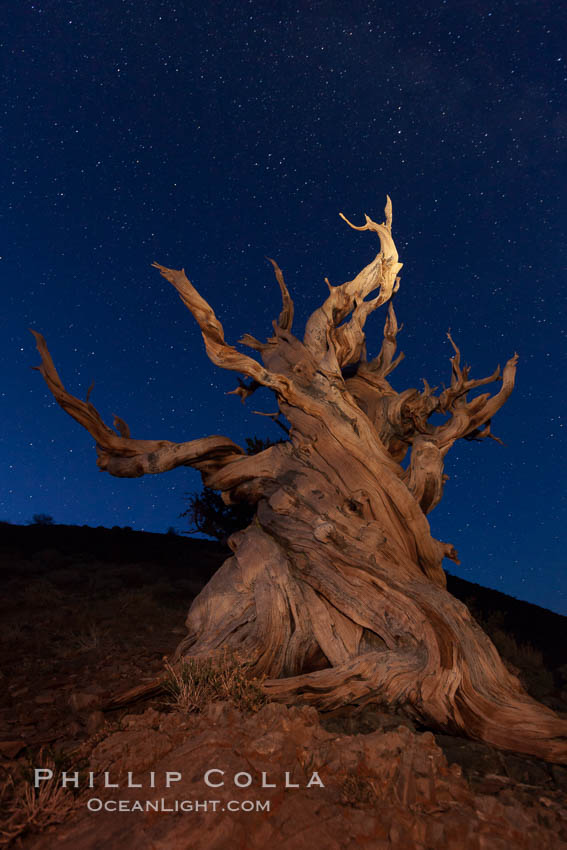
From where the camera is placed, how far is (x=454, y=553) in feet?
22.6

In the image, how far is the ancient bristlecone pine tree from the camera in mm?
4734

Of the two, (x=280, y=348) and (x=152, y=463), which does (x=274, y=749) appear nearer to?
(x=152, y=463)

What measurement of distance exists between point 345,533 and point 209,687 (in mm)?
2850

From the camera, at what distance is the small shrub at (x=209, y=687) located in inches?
155

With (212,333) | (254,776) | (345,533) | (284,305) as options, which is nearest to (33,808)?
(254,776)

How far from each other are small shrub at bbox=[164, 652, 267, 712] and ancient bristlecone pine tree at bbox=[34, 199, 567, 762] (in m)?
0.53

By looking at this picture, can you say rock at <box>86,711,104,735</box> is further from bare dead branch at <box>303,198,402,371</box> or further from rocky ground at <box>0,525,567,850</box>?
bare dead branch at <box>303,198,402,371</box>

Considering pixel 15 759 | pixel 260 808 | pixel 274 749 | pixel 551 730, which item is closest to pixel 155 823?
pixel 260 808

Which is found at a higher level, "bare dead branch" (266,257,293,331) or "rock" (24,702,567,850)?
"bare dead branch" (266,257,293,331)

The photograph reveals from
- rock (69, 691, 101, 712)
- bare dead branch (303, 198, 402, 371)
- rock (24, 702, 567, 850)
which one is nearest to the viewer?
rock (24, 702, 567, 850)

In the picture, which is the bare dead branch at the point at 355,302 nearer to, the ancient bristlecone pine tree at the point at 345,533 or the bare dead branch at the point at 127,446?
the ancient bristlecone pine tree at the point at 345,533

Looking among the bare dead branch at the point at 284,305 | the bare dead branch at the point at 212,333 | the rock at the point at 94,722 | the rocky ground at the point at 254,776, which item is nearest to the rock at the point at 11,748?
the rocky ground at the point at 254,776

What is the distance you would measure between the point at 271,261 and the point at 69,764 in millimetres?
7651

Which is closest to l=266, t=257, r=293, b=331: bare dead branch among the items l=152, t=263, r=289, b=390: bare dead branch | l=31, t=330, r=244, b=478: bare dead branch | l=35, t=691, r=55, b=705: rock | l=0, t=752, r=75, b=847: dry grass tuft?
l=152, t=263, r=289, b=390: bare dead branch
